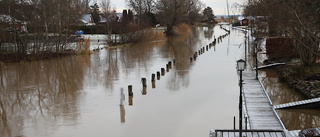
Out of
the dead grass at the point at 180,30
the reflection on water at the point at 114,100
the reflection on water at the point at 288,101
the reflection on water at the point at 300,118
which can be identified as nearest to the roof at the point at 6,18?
the reflection on water at the point at 114,100

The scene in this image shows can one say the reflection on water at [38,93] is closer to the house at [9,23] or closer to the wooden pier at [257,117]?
the house at [9,23]

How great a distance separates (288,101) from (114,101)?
8147 millimetres

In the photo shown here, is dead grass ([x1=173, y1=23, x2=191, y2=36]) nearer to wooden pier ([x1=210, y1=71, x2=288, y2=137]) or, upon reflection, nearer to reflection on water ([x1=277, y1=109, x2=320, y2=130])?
wooden pier ([x1=210, y1=71, x2=288, y2=137])

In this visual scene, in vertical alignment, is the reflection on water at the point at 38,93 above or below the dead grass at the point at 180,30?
below

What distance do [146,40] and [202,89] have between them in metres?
32.9

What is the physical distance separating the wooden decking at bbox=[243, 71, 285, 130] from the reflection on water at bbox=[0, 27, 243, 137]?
0.71 metres

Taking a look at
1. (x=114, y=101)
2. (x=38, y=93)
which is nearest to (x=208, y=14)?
(x=38, y=93)

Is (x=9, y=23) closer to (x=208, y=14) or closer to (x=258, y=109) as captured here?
(x=258, y=109)

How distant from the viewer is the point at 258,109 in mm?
13297

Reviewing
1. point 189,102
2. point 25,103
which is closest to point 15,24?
point 25,103

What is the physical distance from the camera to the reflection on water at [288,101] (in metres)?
12.5

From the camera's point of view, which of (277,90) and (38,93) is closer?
(277,90)

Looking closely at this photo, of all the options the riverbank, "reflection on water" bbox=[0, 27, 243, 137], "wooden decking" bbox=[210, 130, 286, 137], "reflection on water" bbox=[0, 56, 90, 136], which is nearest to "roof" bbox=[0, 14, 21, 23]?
"reflection on water" bbox=[0, 56, 90, 136]

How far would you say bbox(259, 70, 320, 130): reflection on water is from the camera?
41.0 feet
